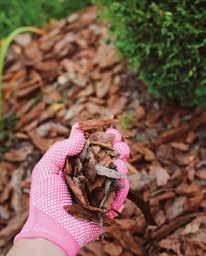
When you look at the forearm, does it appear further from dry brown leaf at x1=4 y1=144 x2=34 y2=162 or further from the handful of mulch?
dry brown leaf at x1=4 y1=144 x2=34 y2=162

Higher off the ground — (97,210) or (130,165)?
(97,210)

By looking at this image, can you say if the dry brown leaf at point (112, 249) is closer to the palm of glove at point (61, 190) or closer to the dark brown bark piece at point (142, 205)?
the dark brown bark piece at point (142, 205)

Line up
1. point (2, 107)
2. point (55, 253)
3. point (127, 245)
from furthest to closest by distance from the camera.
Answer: point (2, 107) < point (127, 245) < point (55, 253)

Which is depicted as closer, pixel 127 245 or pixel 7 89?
pixel 127 245

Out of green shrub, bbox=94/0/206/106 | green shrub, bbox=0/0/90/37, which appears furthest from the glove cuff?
green shrub, bbox=0/0/90/37

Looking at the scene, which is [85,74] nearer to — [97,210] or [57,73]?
[57,73]

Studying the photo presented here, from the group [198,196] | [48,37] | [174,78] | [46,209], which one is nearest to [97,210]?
[46,209]

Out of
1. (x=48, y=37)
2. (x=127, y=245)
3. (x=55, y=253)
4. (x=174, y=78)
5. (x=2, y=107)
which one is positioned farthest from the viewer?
(x=48, y=37)

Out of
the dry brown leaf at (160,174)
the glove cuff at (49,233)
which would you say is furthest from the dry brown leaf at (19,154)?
the glove cuff at (49,233)
